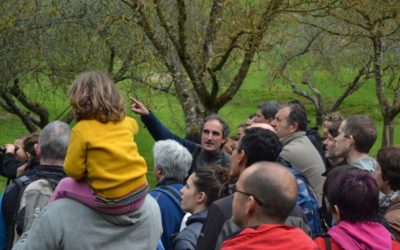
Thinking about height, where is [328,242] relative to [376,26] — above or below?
below

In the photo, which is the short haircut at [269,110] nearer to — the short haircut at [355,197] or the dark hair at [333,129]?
the dark hair at [333,129]

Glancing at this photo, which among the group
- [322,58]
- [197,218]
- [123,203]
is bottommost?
[197,218]

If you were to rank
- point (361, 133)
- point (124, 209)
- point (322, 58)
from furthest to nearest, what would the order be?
point (322, 58)
point (361, 133)
point (124, 209)

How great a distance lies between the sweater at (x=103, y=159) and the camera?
3.24 metres

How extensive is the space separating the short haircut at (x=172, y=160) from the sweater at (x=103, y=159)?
2033 millimetres

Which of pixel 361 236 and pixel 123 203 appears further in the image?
pixel 361 236

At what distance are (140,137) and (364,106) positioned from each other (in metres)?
14.4

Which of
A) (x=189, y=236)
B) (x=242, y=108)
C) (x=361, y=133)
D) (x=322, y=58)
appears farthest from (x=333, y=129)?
(x=242, y=108)

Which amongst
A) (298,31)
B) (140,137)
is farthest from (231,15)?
(140,137)

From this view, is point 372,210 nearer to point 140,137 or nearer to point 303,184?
point 303,184

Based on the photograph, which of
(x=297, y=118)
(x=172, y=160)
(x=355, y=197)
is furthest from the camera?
(x=297, y=118)

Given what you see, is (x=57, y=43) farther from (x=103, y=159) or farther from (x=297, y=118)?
(x=103, y=159)

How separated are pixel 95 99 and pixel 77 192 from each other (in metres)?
0.47

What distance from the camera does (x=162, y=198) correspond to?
206 inches
